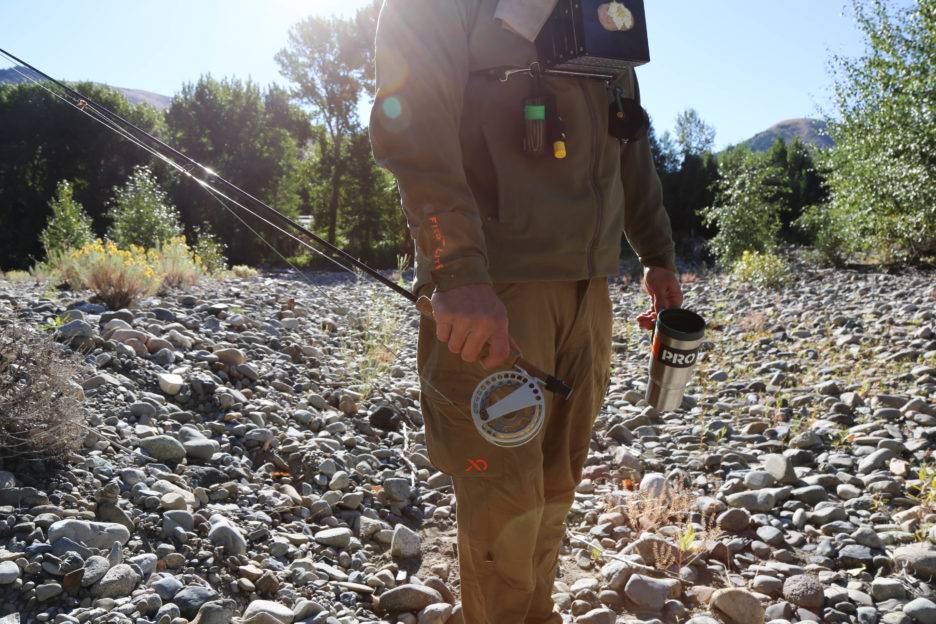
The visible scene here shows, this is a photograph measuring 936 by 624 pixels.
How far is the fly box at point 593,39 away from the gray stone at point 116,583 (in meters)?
2.21

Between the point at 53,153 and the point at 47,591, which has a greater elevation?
the point at 53,153

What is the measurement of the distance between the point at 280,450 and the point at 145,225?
496 inches

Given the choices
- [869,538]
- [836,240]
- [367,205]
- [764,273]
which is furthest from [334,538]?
[367,205]

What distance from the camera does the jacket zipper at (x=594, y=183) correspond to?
196cm

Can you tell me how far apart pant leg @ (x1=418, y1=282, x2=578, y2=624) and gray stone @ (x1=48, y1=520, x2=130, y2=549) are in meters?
1.49

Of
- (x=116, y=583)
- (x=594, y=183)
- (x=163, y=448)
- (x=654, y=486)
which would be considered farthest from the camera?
(x=654, y=486)

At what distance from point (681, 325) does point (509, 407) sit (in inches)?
37.3

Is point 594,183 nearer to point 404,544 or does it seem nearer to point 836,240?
point 404,544

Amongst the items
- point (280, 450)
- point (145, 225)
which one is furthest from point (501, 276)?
point (145, 225)

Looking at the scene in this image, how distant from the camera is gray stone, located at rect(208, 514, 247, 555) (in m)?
2.89

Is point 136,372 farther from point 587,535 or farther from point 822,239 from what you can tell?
point 822,239

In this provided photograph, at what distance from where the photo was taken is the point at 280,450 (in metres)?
4.11

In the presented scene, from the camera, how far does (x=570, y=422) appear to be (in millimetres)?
2061

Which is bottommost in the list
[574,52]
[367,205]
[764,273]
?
[764,273]
